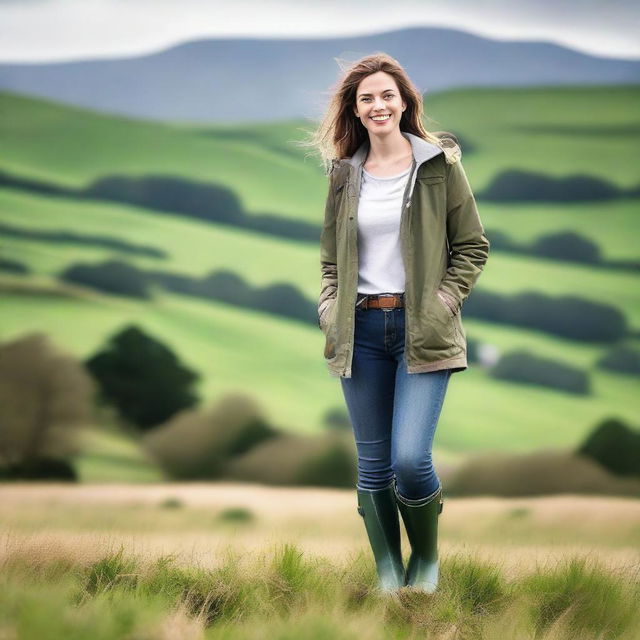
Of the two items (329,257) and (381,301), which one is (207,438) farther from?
(381,301)

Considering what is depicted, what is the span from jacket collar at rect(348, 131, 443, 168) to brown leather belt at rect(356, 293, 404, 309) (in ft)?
1.25

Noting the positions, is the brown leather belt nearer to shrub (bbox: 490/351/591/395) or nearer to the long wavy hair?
the long wavy hair

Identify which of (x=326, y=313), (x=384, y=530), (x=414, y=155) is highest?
(x=414, y=155)

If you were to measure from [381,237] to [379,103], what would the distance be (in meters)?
0.39

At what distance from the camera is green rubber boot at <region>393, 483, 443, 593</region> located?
3189mm

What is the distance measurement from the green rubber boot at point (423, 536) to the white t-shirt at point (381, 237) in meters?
0.62

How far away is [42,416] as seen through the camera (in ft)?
36.0

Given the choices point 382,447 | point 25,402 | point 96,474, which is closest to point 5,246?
point 25,402

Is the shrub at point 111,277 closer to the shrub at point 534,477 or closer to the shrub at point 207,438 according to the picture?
the shrub at point 207,438

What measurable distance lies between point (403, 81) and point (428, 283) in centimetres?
62

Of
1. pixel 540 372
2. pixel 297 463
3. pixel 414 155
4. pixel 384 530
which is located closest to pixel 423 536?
pixel 384 530

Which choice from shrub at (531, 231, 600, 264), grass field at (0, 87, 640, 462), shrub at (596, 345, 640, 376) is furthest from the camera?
shrub at (531, 231, 600, 264)

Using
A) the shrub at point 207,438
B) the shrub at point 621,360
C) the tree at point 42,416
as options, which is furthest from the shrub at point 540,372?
the tree at point 42,416

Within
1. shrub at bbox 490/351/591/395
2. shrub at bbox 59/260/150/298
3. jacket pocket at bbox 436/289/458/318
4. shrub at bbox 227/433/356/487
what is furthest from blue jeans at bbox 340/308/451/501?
shrub at bbox 59/260/150/298
